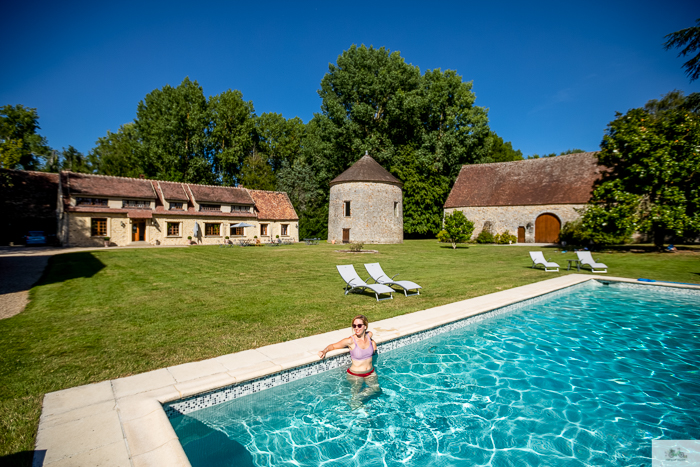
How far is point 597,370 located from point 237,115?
5059 centimetres

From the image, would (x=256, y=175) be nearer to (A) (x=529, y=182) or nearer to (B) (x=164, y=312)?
(A) (x=529, y=182)

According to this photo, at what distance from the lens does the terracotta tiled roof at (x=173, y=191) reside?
1231 inches

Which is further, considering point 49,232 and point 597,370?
point 49,232

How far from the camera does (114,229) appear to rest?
2825 cm

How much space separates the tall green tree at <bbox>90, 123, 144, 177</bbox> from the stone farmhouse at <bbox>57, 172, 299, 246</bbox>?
624 inches

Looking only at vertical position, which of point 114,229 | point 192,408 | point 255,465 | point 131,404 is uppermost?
point 114,229

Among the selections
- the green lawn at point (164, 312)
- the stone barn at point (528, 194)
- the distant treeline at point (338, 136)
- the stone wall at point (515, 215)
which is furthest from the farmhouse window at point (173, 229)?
the stone barn at point (528, 194)

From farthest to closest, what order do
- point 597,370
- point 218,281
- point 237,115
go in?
point 237,115
point 218,281
point 597,370

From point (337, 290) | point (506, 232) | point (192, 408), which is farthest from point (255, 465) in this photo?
point (506, 232)

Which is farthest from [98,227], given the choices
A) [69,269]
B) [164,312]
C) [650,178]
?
[650,178]

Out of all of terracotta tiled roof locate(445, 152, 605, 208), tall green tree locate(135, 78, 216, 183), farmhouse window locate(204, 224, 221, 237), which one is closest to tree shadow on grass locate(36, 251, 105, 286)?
farmhouse window locate(204, 224, 221, 237)

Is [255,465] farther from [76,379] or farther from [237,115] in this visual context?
[237,115]

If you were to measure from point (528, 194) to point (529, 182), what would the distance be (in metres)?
1.80

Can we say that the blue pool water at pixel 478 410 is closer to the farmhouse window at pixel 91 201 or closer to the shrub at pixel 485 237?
the shrub at pixel 485 237
